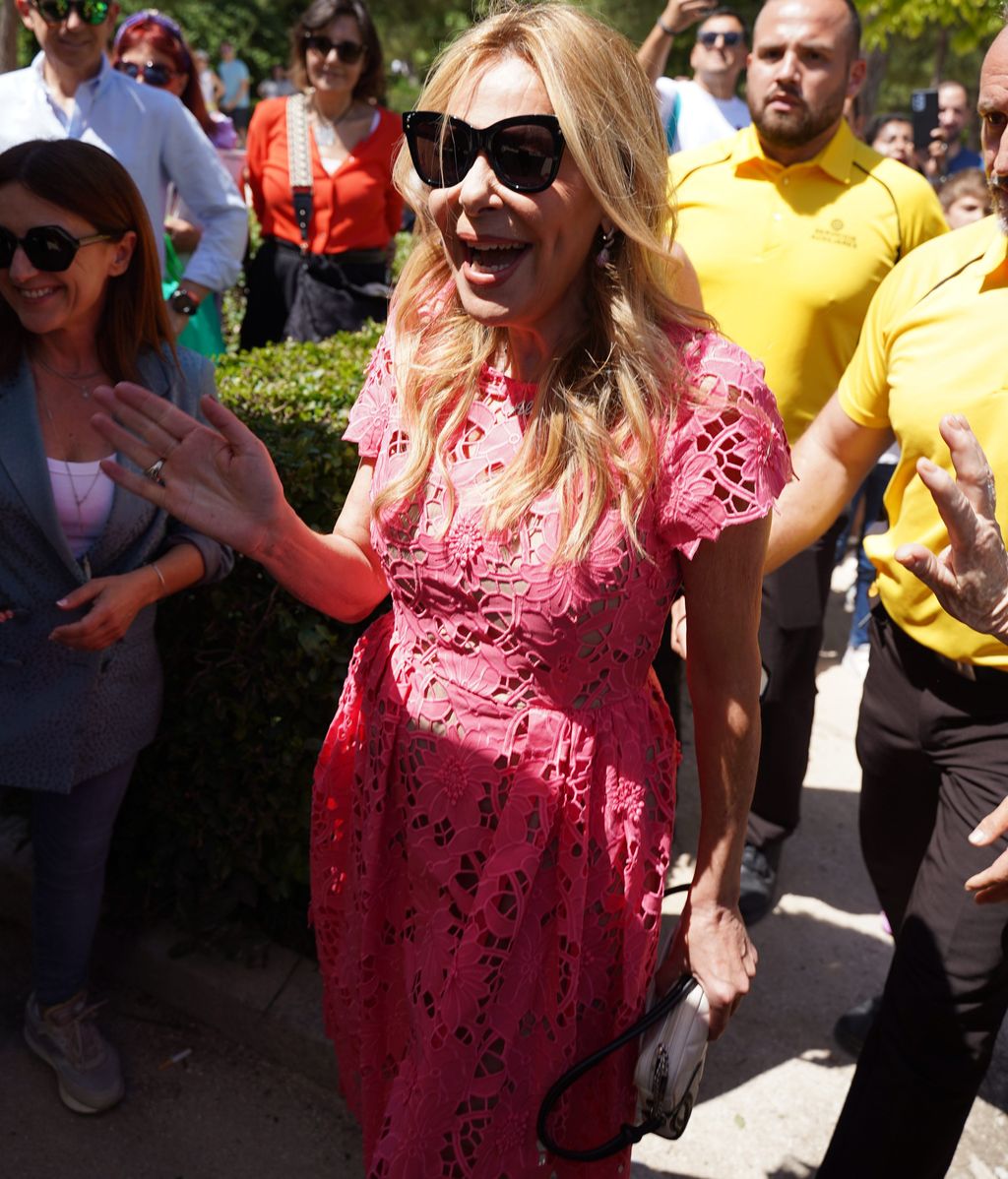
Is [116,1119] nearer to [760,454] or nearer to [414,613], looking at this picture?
[414,613]

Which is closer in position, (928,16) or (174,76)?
(174,76)

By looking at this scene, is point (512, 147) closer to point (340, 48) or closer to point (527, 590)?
point (527, 590)

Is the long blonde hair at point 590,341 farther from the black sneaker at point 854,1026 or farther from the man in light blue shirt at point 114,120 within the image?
the man in light blue shirt at point 114,120

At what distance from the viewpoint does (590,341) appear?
203 cm

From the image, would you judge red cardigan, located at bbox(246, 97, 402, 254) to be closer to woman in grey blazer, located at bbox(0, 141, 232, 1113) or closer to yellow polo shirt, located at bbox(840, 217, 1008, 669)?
woman in grey blazer, located at bbox(0, 141, 232, 1113)

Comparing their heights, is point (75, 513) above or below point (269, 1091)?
above

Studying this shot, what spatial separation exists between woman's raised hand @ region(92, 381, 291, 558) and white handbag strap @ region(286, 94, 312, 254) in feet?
12.7

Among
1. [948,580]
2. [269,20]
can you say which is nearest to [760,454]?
[948,580]

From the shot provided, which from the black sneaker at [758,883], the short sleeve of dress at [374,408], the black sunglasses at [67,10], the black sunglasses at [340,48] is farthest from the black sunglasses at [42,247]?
the black sunglasses at [340,48]

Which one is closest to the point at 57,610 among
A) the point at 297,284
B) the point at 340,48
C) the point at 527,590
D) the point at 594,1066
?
the point at 527,590

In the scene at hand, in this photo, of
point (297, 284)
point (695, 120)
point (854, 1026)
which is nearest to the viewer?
point (854, 1026)

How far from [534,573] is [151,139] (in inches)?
134

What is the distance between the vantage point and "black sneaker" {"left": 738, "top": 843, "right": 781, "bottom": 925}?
3.91 meters

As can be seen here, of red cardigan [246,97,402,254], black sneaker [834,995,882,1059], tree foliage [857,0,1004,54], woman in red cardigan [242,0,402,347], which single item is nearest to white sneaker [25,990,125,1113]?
black sneaker [834,995,882,1059]
